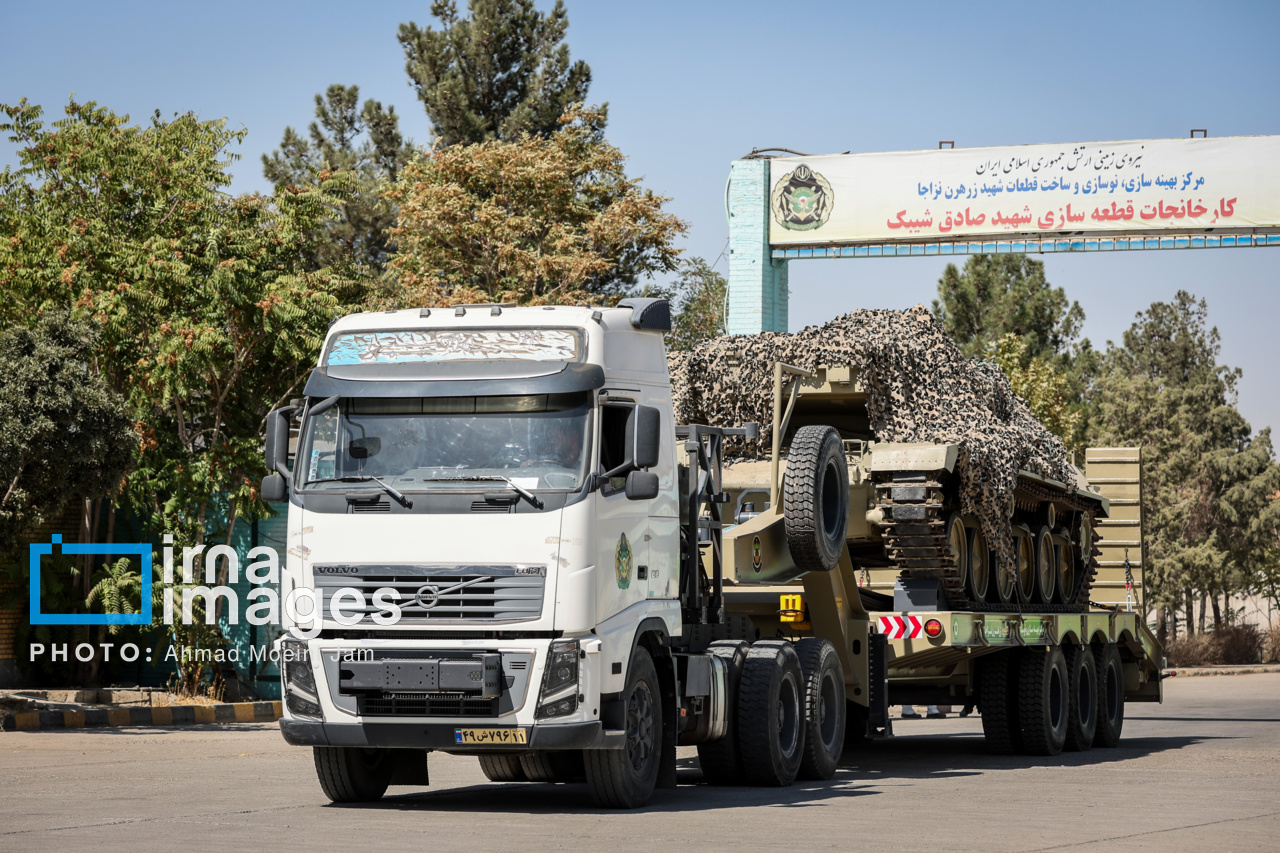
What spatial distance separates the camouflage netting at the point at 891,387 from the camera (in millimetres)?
14820

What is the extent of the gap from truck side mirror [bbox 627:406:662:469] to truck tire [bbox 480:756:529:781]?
3.37 metres

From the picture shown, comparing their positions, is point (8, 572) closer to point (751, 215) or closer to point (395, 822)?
point (751, 215)

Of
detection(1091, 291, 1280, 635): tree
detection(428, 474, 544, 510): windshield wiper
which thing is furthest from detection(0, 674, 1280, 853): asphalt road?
detection(1091, 291, 1280, 635): tree

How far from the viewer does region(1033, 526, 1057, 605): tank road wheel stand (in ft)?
58.6

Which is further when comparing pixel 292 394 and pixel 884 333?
pixel 292 394

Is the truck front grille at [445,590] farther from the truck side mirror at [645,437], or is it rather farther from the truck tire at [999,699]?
the truck tire at [999,699]

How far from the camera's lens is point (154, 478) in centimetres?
2402

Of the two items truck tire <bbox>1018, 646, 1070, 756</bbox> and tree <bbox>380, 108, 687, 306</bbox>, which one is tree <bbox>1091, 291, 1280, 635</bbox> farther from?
truck tire <bbox>1018, 646, 1070, 756</bbox>

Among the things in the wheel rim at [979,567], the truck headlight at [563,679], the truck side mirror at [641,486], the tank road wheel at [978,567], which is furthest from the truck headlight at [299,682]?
the wheel rim at [979,567]

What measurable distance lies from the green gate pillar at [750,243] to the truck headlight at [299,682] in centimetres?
2005

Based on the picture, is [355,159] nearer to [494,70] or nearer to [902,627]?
[494,70]

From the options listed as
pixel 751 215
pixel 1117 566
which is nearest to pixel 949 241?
pixel 751 215

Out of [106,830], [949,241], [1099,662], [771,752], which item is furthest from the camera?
[949,241]

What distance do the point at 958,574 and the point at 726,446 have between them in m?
2.40
